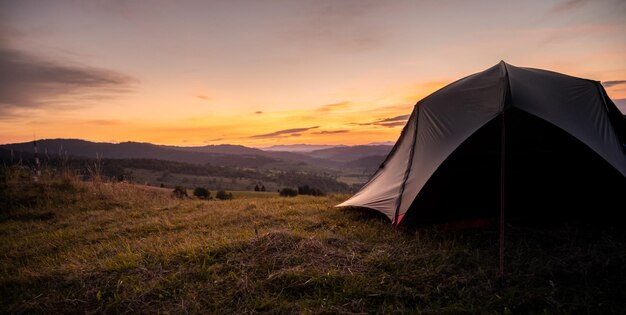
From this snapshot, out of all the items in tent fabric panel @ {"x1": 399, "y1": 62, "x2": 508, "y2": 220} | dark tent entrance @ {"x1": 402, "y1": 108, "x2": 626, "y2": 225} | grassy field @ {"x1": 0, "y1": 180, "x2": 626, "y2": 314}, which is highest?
tent fabric panel @ {"x1": 399, "y1": 62, "x2": 508, "y2": 220}

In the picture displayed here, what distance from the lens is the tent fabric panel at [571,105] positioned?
4539 mm

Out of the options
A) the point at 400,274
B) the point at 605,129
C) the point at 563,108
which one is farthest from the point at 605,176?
the point at 400,274

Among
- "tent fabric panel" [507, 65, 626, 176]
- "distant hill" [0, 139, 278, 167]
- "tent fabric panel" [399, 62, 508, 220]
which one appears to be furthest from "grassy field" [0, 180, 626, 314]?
"distant hill" [0, 139, 278, 167]

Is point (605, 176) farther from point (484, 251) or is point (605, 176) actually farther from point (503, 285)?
point (503, 285)

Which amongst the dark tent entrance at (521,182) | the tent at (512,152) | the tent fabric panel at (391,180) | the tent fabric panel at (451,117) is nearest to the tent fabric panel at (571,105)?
the tent at (512,152)

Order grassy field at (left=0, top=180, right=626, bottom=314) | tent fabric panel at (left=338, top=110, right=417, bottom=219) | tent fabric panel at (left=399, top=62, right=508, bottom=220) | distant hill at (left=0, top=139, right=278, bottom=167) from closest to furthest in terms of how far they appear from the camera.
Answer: grassy field at (left=0, top=180, right=626, bottom=314) → tent fabric panel at (left=399, top=62, right=508, bottom=220) → tent fabric panel at (left=338, top=110, right=417, bottom=219) → distant hill at (left=0, top=139, right=278, bottom=167)

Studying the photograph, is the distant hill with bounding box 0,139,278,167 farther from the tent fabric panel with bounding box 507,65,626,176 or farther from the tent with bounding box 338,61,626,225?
the tent fabric panel with bounding box 507,65,626,176

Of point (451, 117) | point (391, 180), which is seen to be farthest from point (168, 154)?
point (451, 117)

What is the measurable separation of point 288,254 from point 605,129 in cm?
485

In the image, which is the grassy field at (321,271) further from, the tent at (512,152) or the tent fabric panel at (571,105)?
the tent fabric panel at (571,105)

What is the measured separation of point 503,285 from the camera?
354 centimetres

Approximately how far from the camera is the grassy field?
3.30 metres

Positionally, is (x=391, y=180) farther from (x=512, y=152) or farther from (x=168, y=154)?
(x=168, y=154)

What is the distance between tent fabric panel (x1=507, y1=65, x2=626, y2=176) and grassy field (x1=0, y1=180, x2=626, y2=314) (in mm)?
→ 1286
